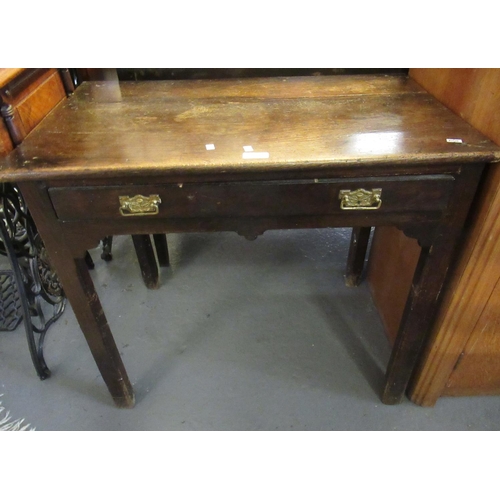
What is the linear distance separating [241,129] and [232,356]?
89 cm

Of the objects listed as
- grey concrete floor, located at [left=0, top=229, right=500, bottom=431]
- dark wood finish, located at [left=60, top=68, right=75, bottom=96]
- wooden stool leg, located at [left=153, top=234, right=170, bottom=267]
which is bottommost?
grey concrete floor, located at [left=0, top=229, right=500, bottom=431]

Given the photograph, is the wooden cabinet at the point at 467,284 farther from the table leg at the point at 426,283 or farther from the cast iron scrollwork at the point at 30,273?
the cast iron scrollwork at the point at 30,273

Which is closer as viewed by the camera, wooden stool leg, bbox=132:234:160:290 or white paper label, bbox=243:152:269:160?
white paper label, bbox=243:152:269:160

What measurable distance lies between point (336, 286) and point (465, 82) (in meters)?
1.02

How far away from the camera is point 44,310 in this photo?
170cm

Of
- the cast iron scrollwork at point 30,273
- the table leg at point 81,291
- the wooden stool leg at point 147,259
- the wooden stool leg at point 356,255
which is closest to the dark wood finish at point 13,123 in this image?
the table leg at point 81,291

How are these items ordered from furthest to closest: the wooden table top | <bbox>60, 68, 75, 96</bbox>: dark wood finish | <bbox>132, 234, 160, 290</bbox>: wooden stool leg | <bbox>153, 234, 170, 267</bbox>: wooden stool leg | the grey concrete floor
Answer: <bbox>153, 234, 170, 267</bbox>: wooden stool leg
<bbox>132, 234, 160, 290</bbox>: wooden stool leg
the grey concrete floor
<bbox>60, 68, 75, 96</bbox>: dark wood finish
the wooden table top

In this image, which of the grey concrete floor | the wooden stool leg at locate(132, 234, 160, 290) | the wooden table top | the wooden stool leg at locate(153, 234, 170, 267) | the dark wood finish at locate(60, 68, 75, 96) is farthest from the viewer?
the wooden stool leg at locate(153, 234, 170, 267)

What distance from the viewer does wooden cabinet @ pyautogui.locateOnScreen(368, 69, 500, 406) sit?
901 millimetres

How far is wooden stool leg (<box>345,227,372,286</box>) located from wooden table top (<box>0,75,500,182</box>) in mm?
621

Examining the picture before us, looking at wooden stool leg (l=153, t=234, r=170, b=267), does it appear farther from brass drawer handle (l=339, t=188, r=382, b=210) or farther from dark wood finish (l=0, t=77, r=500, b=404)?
brass drawer handle (l=339, t=188, r=382, b=210)

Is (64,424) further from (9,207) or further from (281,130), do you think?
(281,130)

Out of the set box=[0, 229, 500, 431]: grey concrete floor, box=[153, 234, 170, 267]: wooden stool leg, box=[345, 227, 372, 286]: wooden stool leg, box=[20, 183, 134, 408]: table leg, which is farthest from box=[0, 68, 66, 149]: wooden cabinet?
box=[345, 227, 372, 286]: wooden stool leg

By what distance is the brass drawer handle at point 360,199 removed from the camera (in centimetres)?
87
